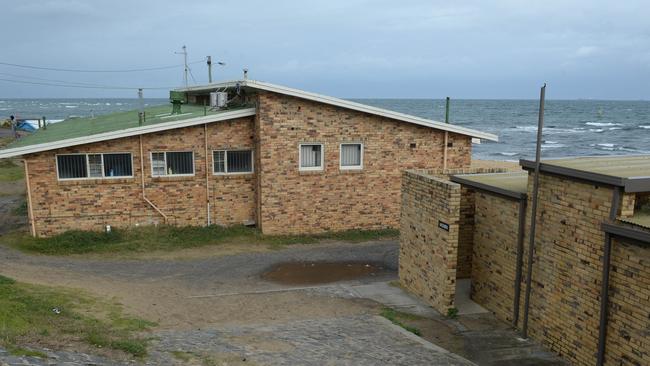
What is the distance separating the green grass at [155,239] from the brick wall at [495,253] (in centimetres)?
644

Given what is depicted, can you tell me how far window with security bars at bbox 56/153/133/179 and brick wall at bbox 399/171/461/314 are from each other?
9.02 meters

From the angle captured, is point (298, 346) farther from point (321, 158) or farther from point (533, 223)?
point (321, 158)

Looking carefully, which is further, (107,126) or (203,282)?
(107,126)

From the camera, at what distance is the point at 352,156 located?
18.0 metres

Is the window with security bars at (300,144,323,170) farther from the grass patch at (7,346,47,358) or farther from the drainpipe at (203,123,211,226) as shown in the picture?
the grass patch at (7,346,47,358)

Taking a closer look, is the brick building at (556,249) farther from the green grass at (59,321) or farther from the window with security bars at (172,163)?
the window with security bars at (172,163)

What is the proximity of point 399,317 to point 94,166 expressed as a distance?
10.6 meters

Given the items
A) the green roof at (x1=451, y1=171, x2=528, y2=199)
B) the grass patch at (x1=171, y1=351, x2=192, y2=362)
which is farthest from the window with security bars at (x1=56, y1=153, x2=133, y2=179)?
the green roof at (x1=451, y1=171, x2=528, y2=199)

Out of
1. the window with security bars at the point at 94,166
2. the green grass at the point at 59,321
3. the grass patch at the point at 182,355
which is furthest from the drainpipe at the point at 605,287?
the window with security bars at the point at 94,166

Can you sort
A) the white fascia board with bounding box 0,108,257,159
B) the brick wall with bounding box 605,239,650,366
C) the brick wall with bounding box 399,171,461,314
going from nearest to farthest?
the brick wall with bounding box 605,239,650,366, the brick wall with bounding box 399,171,461,314, the white fascia board with bounding box 0,108,257,159

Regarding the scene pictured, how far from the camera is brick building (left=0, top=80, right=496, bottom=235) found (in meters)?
16.1

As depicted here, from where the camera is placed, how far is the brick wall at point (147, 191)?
15.9 meters

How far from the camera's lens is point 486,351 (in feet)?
30.5

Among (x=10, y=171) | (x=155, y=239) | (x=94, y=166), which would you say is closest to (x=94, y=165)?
(x=94, y=166)
